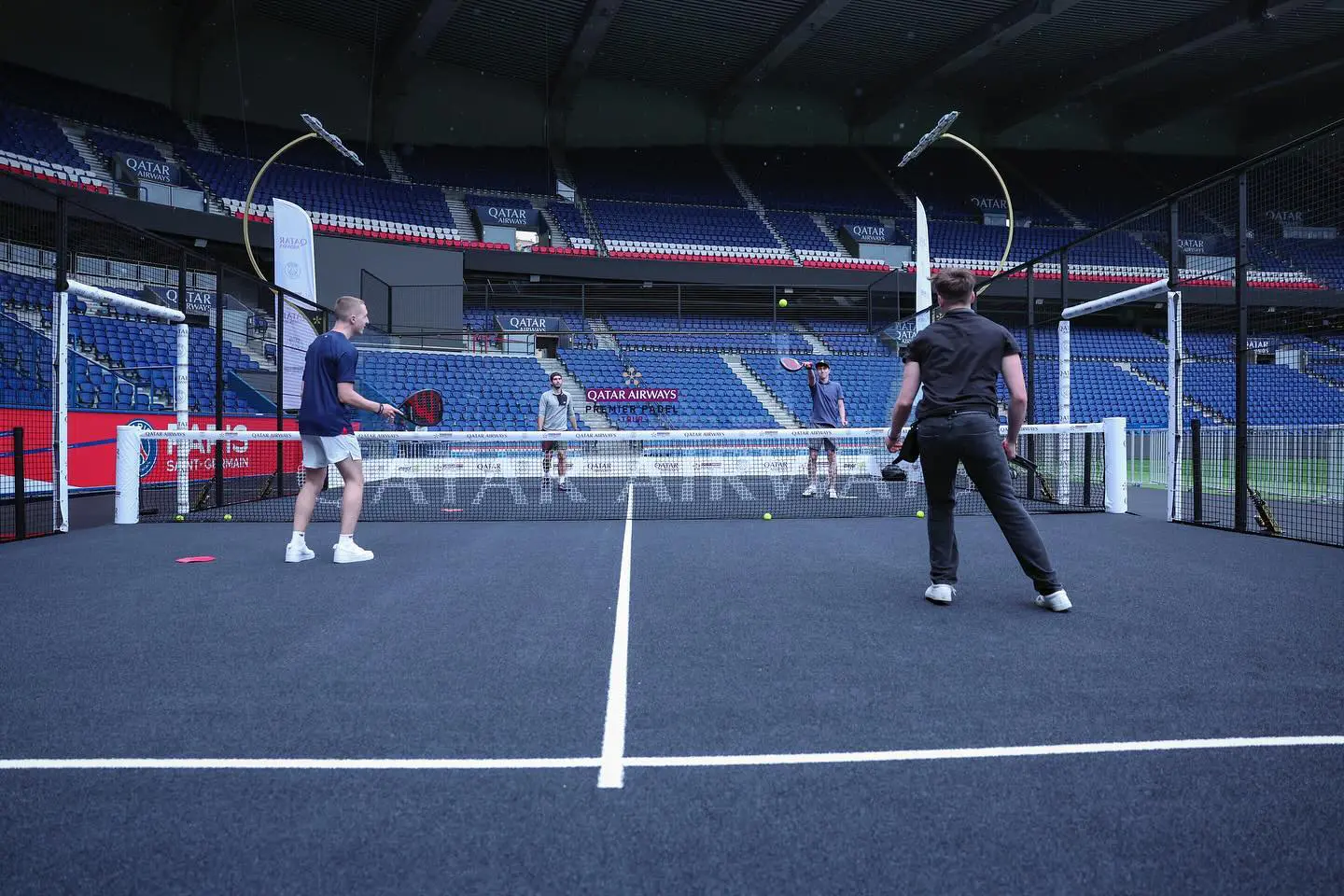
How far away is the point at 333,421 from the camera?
216 inches

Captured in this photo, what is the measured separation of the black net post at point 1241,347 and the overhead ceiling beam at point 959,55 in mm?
20532

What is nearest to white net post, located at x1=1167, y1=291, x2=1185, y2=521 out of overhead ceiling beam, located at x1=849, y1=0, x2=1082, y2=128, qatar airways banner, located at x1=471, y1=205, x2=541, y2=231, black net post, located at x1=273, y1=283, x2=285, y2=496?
black net post, located at x1=273, y1=283, x2=285, y2=496

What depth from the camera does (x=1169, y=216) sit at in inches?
317

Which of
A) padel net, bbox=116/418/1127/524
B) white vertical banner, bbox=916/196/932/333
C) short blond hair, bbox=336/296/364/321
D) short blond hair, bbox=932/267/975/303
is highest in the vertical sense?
white vertical banner, bbox=916/196/932/333

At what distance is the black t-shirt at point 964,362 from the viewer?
395 cm

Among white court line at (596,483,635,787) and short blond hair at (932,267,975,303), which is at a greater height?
short blond hair at (932,267,975,303)

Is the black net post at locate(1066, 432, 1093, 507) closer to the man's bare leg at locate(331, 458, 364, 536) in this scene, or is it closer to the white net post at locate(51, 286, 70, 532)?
the man's bare leg at locate(331, 458, 364, 536)

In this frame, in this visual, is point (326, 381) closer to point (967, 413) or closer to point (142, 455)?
point (967, 413)

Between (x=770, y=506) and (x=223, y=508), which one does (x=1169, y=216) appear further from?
(x=223, y=508)

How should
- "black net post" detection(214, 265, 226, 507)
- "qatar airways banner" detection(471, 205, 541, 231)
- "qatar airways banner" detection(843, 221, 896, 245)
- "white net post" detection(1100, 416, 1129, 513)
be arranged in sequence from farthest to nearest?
1. "qatar airways banner" detection(843, 221, 896, 245)
2. "qatar airways banner" detection(471, 205, 541, 231)
3. "black net post" detection(214, 265, 226, 507)
4. "white net post" detection(1100, 416, 1129, 513)

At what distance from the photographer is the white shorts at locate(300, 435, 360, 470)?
552 cm

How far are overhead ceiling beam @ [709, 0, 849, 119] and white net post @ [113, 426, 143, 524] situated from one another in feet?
77.7

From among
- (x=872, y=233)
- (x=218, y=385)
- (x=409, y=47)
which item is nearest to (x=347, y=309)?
(x=218, y=385)

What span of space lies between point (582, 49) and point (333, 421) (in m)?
26.7
